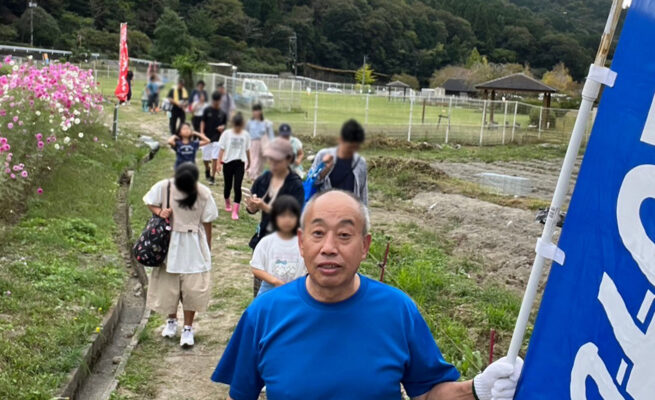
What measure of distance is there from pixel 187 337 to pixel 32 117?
5.64 metres

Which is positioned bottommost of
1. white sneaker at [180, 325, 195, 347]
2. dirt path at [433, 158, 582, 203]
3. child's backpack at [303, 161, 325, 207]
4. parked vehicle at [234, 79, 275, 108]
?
dirt path at [433, 158, 582, 203]

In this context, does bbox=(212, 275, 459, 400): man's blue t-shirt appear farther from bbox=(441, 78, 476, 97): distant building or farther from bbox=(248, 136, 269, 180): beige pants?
bbox=(441, 78, 476, 97): distant building

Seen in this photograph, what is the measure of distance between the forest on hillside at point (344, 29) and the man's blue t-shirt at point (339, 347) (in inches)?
2427

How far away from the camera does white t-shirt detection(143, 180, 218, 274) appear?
5.17m

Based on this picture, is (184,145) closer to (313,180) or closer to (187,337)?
(313,180)

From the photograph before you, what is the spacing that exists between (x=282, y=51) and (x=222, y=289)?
75.3 metres

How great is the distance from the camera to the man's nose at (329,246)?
6.58 feet

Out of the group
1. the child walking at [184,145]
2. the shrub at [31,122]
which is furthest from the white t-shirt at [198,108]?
the child walking at [184,145]

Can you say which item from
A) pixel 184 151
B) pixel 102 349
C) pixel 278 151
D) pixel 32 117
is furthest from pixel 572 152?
pixel 32 117

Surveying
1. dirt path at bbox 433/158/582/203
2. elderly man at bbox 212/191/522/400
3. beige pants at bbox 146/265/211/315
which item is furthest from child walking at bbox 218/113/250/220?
elderly man at bbox 212/191/522/400

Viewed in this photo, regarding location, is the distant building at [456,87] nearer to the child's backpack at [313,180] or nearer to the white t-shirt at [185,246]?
the child's backpack at [313,180]

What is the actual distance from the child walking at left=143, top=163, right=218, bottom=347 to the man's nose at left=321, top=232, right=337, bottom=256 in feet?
10.3

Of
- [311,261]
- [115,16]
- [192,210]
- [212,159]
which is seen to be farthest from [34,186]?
[115,16]

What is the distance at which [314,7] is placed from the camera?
281ft
